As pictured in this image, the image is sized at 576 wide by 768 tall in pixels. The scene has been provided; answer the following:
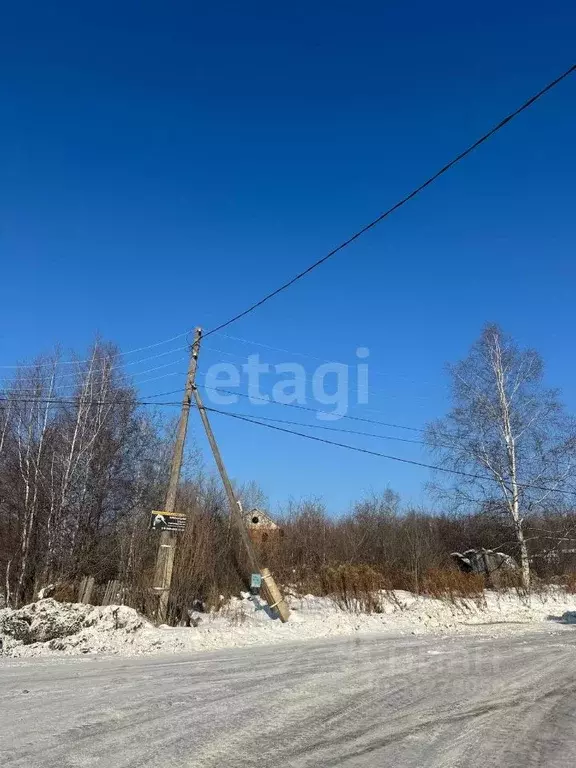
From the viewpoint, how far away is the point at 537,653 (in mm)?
9523

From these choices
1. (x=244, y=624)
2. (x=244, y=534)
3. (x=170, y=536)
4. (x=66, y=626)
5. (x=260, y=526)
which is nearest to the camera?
(x=66, y=626)

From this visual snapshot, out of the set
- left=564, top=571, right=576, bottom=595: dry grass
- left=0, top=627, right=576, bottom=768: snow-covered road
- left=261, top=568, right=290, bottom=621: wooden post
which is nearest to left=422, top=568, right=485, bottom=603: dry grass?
left=564, top=571, right=576, bottom=595: dry grass

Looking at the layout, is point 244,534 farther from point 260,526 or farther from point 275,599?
point 260,526

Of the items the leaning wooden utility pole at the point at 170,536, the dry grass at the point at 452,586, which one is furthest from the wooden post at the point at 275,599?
the dry grass at the point at 452,586

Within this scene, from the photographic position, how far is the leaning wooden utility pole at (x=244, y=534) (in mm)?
14250

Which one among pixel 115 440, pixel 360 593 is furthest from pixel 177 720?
pixel 115 440

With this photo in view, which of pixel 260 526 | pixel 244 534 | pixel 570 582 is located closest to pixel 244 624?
pixel 244 534

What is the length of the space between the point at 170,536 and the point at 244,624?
9.43 feet

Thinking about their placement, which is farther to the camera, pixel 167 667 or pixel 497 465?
pixel 497 465

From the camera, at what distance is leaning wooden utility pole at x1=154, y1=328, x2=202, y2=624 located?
1325 centimetres

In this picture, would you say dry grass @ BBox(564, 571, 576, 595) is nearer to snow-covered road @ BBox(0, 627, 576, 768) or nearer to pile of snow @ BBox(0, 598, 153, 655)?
snow-covered road @ BBox(0, 627, 576, 768)

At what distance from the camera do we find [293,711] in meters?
5.55

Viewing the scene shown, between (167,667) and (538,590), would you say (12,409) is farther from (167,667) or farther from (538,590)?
(538,590)

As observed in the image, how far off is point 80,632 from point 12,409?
1145cm
